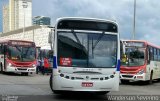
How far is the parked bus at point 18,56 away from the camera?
110ft

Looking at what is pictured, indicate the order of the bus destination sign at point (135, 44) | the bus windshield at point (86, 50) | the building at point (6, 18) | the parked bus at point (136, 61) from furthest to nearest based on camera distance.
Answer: the building at point (6, 18) → the bus destination sign at point (135, 44) → the parked bus at point (136, 61) → the bus windshield at point (86, 50)

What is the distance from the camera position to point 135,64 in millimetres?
24844

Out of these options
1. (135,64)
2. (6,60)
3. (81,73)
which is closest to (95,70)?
(81,73)

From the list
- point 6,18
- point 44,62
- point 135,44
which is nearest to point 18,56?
point 44,62

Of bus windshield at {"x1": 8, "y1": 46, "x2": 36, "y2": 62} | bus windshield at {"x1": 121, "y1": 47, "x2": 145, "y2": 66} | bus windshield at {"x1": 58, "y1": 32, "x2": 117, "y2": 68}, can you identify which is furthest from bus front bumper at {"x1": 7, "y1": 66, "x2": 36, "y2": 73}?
bus windshield at {"x1": 58, "y1": 32, "x2": 117, "y2": 68}

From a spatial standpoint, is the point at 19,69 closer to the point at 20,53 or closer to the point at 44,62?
the point at 20,53

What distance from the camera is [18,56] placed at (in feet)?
111

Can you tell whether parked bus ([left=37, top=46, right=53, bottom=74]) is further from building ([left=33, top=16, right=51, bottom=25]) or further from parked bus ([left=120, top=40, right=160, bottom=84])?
building ([left=33, top=16, right=51, bottom=25])

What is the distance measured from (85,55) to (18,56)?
19791 mm

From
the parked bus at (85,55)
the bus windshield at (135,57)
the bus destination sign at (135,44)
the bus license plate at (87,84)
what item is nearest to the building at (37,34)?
the bus destination sign at (135,44)

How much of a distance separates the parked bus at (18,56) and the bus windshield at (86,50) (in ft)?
63.0

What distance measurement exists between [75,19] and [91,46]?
1196mm

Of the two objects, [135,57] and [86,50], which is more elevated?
[86,50]

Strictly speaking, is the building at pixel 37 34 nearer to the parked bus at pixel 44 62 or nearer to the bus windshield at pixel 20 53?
the parked bus at pixel 44 62
